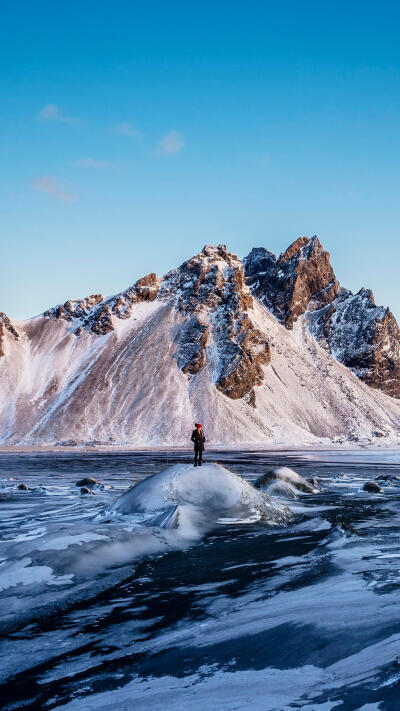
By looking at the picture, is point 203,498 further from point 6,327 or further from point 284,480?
point 6,327

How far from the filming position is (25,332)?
161 metres

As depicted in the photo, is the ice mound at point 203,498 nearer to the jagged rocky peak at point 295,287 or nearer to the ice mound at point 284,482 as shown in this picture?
the ice mound at point 284,482

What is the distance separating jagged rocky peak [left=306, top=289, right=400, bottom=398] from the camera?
182250 mm

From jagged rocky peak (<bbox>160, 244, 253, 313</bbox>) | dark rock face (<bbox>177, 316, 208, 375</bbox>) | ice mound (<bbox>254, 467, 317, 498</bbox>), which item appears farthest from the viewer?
jagged rocky peak (<bbox>160, 244, 253, 313</bbox>)

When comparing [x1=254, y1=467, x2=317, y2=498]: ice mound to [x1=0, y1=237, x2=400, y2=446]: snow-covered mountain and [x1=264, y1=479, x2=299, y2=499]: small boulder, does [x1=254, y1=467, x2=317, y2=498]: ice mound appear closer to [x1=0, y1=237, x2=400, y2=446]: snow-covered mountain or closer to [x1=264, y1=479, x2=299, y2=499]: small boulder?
[x1=264, y1=479, x2=299, y2=499]: small boulder

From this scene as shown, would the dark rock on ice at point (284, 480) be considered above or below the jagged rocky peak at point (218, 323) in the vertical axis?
below

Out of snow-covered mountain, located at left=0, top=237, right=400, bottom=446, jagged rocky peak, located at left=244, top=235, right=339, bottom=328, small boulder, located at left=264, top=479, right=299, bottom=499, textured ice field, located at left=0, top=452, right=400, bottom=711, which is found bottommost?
small boulder, located at left=264, top=479, right=299, bottom=499

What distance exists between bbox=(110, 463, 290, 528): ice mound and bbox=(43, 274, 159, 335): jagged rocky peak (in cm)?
13712

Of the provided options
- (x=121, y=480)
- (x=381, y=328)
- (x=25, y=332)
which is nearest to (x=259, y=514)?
(x=121, y=480)

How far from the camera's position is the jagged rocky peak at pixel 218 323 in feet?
438

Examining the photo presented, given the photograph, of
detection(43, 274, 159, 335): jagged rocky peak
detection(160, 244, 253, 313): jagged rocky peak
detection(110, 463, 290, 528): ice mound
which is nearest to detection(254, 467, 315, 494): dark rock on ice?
detection(110, 463, 290, 528): ice mound

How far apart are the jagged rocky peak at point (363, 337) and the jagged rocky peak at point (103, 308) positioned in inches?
2537

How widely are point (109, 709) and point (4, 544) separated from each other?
7.55 meters

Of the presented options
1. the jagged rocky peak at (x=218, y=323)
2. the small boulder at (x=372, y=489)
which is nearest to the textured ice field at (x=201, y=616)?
the small boulder at (x=372, y=489)
